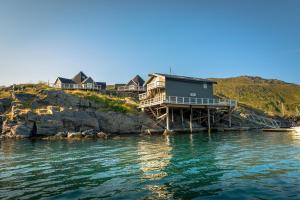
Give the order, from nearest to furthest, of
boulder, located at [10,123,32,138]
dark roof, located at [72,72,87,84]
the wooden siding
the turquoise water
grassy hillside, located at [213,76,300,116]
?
1. the turquoise water
2. boulder, located at [10,123,32,138]
3. the wooden siding
4. dark roof, located at [72,72,87,84]
5. grassy hillside, located at [213,76,300,116]

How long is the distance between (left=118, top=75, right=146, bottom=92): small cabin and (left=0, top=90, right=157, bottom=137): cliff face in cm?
1745

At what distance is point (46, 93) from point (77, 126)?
935 centimetres

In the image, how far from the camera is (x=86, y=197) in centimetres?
775

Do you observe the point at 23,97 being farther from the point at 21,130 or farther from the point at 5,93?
the point at 21,130

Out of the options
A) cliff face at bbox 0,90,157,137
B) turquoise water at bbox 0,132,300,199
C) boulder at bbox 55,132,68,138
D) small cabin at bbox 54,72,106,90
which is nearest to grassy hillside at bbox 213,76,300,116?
small cabin at bbox 54,72,106,90

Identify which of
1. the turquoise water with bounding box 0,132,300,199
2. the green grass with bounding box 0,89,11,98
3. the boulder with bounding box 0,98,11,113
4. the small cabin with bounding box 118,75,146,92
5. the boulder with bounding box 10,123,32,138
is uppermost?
the small cabin with bounding box 118,75,146,92

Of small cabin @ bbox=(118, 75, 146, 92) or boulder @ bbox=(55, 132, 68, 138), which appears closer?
boulder @ bbox=(55, 132, 68, 138)

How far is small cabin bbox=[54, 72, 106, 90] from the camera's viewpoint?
57.5 metres

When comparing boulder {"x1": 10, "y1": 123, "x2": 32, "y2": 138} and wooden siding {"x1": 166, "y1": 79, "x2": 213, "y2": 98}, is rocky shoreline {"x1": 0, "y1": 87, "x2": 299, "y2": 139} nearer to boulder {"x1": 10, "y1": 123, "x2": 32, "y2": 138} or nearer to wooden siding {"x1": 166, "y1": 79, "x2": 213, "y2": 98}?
boulder {"x1": 10, "y1": 123, "x2": 32, "y2": 138}

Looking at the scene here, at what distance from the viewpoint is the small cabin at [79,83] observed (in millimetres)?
57531

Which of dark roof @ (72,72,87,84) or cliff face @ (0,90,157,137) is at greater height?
dark roof @ (72,72,87,84)

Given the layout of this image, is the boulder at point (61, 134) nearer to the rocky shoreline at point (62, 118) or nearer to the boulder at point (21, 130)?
the rocky shoreline at point (62, 118)

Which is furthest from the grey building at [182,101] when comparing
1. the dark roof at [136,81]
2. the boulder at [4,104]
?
the boulder at [4,104]

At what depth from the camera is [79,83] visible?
64.6m
